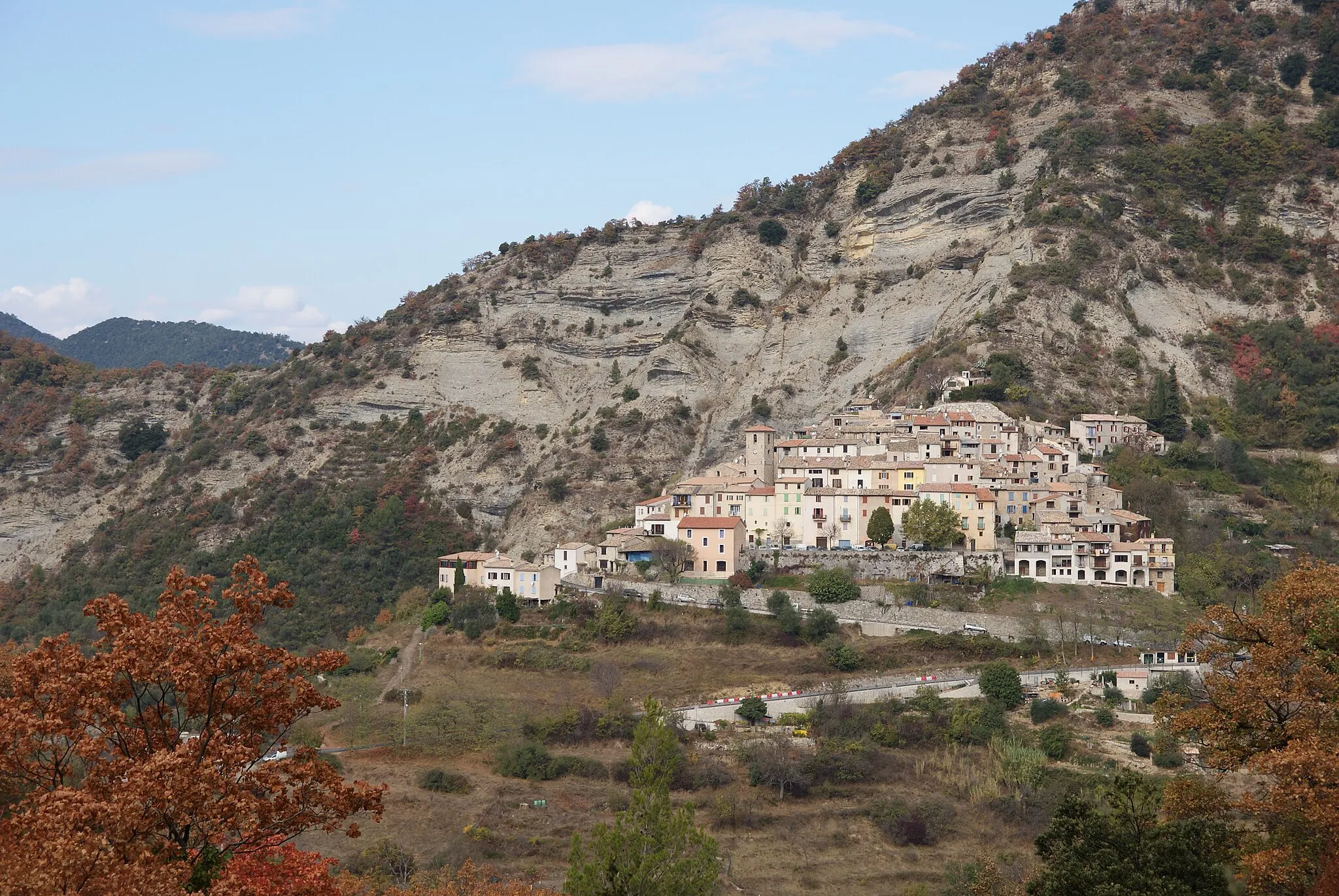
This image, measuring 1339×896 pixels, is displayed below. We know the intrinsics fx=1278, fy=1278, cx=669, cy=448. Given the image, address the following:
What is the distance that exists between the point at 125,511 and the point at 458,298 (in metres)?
29.4

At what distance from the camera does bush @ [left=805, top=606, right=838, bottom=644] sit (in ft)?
162

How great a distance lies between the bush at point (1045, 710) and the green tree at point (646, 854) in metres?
19.2

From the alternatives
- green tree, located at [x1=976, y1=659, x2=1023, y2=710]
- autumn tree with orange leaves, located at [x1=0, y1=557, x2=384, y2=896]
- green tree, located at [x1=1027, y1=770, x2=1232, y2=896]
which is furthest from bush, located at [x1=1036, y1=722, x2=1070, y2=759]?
autumn tree with orange leaves, located at [x1=0, y1=557, x2=384, y2=896]

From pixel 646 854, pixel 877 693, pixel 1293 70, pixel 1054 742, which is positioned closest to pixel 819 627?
pixel 877 693

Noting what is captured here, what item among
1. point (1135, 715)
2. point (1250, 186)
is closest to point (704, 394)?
point (1250, 186)

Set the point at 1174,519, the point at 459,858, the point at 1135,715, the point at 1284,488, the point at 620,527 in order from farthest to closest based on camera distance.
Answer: the point at 620,527, the point at 1284,488, the point at 1174,519, the point at 1135,715, the point at 459,858

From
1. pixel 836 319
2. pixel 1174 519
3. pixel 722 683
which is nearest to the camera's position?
pixel 722 683

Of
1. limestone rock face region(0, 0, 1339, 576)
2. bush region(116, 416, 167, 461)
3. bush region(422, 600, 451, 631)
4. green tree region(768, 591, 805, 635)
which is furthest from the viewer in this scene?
bush region(116, 416, 167, 461)

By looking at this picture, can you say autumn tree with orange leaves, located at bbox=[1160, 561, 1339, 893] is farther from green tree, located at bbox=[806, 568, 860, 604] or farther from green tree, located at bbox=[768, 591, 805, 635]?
green tree, located at bbox=[806, 568, 860, 604]

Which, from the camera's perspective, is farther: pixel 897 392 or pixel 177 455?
pixel 177 455

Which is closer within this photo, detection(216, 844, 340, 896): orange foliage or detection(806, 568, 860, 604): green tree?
detection(216, 844, 340, 896): orange foliage

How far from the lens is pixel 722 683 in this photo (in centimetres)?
4759

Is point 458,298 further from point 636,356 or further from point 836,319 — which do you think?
point 836,319

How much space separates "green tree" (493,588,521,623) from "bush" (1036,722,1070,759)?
2299 cm
